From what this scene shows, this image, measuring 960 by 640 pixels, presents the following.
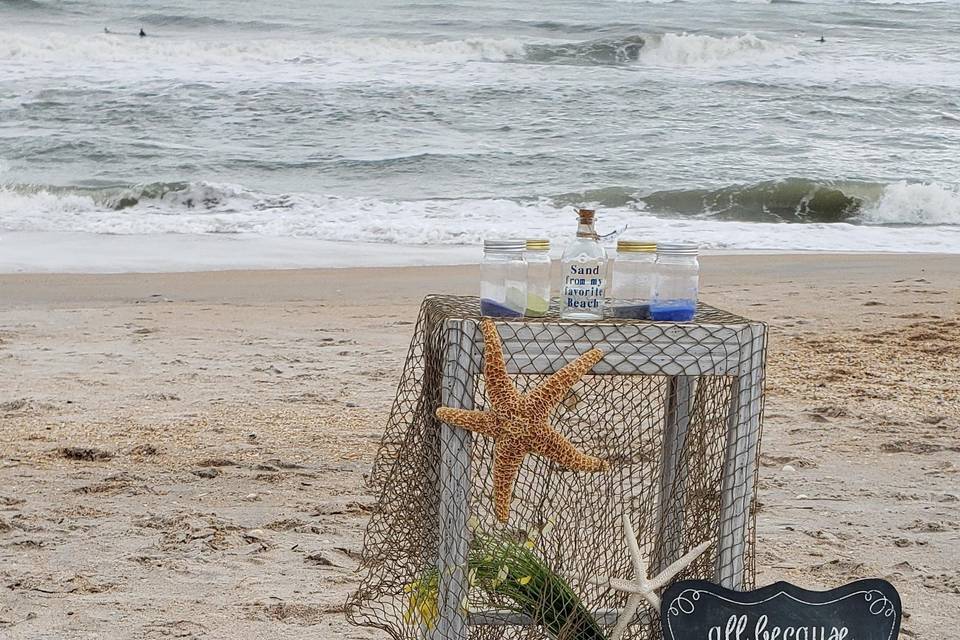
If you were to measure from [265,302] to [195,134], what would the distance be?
1215 centimetres

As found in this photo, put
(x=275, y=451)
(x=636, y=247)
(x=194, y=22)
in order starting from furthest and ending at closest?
1. (x=194, y=22)
2. (x=275, y=451)
3. (x=636, y=247)

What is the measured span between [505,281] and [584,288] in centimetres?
18

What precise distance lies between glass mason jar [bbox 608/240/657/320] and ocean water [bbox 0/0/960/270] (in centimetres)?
880

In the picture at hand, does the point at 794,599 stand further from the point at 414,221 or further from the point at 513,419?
the point at 414,221

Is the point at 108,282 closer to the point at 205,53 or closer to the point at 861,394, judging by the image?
the point at 861,394

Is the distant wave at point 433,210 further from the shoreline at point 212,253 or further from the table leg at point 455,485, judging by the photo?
the table leg at point 455,485

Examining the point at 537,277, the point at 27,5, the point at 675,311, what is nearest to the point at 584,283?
the point at 537,277

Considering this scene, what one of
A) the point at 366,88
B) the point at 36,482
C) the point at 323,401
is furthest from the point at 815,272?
the point at 366,88

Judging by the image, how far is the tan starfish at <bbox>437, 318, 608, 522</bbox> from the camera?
8.10 feet

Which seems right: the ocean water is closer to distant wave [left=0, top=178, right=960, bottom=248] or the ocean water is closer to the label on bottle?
distant wave [left=0, top=178, right=960, bottom=248]

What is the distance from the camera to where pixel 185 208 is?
594 inches

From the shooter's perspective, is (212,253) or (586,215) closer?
(586,215)

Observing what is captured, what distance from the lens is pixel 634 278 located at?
2.67 metres

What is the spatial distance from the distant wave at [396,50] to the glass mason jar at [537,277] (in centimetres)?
2591
